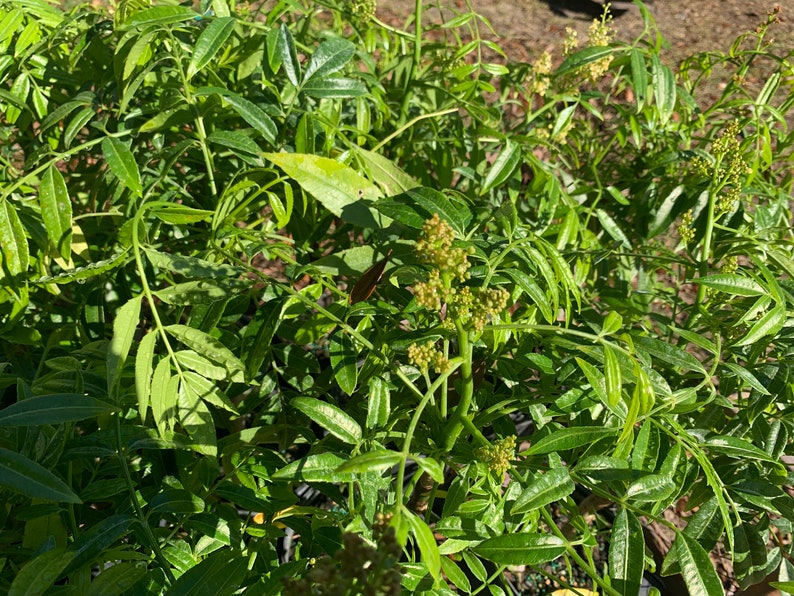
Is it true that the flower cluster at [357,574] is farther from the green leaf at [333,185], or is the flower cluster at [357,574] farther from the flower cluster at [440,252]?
the green leaf at [333,185]

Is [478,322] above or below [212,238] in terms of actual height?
above

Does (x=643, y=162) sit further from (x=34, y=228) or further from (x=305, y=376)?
(x=34, y=228)

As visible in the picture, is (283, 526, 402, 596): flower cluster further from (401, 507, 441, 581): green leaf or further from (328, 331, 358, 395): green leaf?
(328, 331, 358, 395): green leaf

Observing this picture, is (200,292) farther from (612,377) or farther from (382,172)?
(612,377)

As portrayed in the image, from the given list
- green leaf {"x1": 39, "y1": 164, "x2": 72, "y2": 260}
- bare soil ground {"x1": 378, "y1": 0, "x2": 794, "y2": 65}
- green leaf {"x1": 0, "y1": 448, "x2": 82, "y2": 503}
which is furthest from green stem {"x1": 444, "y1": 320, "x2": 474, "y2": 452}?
bare soil ground {"x1": 378, "y1": 0, "x2": 794, "y2": 65}

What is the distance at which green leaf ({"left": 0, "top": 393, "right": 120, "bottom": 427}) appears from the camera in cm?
76

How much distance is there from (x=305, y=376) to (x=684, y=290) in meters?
1.76

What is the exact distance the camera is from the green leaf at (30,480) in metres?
0.70

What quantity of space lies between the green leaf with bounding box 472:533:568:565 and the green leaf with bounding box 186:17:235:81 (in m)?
0.86

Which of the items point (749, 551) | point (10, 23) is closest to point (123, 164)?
point (10, 23)

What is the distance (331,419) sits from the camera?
2.98ft

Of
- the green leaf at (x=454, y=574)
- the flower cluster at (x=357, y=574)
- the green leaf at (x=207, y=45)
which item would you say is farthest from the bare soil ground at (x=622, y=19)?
the flower cluster at (x=357, y=574)

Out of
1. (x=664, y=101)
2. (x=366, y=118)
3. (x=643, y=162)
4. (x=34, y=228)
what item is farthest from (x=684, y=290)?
(x=34, y=228)

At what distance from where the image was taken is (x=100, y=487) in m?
0.95
